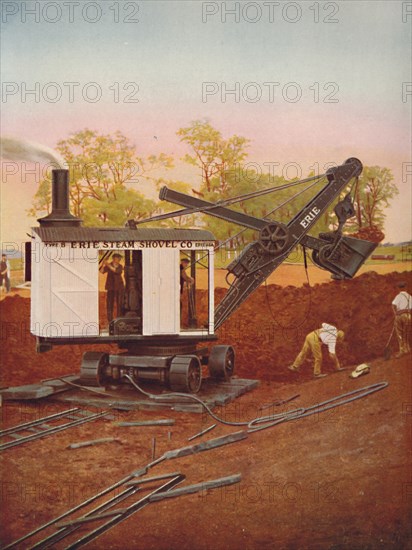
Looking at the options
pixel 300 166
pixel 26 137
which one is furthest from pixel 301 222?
pixel 26 137

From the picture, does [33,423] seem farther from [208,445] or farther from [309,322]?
[309,322]

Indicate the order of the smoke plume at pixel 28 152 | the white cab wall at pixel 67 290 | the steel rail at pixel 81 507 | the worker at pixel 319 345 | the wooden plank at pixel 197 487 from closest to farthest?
the steel rail at pixel 81 507, the wooden plank at pixel 197 487, the white cab wall at pixel 67 290, the smoke plume at pixel 28 152, the worker at pixel 319 345

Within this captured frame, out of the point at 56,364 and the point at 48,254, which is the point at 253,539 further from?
the point at 48,254

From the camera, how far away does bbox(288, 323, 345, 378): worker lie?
18.2ft

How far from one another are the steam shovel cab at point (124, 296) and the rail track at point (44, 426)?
0.22 meters

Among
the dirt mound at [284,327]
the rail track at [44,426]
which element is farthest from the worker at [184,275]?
the rail track at [44,426]

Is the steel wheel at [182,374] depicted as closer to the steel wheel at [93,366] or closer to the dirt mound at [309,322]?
the dirt mound at [309,322]

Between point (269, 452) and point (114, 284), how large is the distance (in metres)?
1.45

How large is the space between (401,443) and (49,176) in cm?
288

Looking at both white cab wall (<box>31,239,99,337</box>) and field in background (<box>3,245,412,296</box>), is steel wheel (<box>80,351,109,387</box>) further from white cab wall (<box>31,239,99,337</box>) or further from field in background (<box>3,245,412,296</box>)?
field in background (<box>3,245,412,296</box>)

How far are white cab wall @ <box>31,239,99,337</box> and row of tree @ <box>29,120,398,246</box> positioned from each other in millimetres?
274

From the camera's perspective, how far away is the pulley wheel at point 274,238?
531 cm

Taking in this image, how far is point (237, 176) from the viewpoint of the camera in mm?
5383

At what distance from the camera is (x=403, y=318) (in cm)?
565
